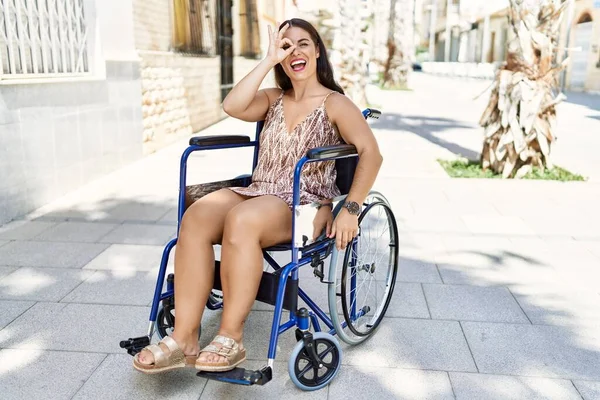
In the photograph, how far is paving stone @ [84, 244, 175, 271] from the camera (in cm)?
378

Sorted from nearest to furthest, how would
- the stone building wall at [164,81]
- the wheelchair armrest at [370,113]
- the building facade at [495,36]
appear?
1. the wheelchair armrest at [370,113]
2. the stone building wall at [164,81]
3. the building facade at [495,36]

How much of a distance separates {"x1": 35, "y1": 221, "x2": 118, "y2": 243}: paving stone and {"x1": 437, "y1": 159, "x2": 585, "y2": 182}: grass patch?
12.2 feet

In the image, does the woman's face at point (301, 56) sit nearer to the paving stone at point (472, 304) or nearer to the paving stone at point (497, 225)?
the paving stone at point (472, 304)

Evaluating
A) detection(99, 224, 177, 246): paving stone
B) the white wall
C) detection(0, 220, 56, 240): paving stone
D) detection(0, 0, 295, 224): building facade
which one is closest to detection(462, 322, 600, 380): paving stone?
detection(99, 224, 177, 246): paving stone

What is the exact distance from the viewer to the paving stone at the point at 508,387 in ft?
7.99

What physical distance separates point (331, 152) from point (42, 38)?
3721 mm

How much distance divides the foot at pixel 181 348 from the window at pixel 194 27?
673 cm

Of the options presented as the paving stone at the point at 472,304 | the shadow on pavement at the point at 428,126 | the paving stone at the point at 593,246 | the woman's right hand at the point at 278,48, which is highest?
the woman's right hand at the point at 278,48

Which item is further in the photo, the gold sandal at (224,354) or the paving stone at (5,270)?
the paving stone at (5,270)

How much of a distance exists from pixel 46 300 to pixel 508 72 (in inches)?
199

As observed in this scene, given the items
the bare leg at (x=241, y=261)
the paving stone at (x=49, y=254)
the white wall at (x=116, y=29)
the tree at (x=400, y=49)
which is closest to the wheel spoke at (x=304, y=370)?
the bare leg at (x=241, y=261)

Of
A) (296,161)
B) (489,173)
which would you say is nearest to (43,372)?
(296,161)

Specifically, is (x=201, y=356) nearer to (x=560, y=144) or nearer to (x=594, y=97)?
(x=560, y=144)

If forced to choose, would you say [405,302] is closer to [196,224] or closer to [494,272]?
[494,272]
